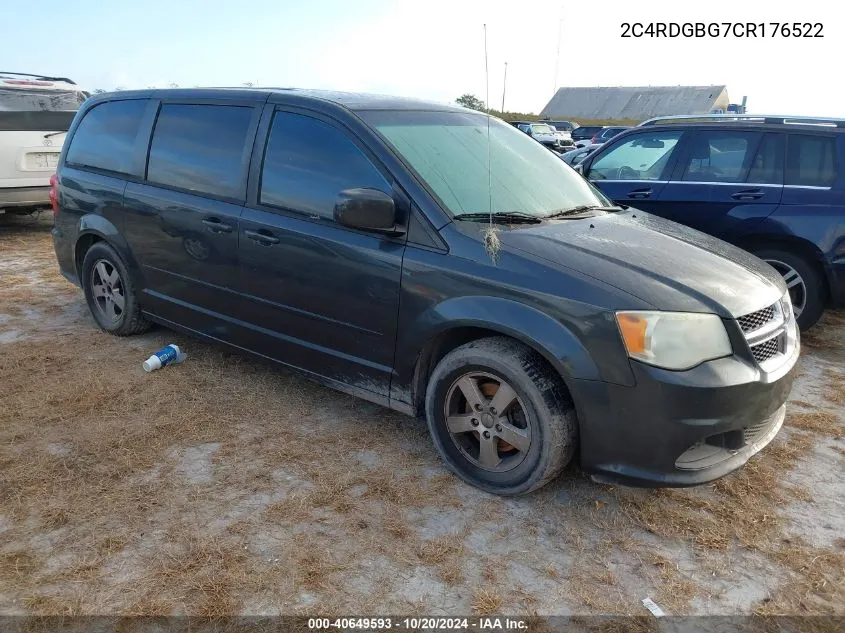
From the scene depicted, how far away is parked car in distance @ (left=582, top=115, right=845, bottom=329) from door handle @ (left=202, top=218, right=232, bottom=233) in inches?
150

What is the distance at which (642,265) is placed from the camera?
9.84ft

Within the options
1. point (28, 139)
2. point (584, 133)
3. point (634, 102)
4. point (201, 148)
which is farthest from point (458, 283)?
point (634, 102)

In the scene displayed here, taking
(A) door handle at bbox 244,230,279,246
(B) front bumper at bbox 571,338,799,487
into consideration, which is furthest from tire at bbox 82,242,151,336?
(B) front bumper at bbox 571,338,799,487

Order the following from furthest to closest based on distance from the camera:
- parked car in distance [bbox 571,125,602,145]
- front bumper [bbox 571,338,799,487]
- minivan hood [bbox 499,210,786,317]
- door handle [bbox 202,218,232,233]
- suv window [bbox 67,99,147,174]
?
parked car in distance [bbox 571,125,602,145] < suv window [bbox 67,99,147,174] < door handle [bbox 202,218,232,233] < minivan hood [bbox 499,210,786,317] < front bumper [bbox 571,338,799,487]

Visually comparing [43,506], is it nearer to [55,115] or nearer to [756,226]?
[756,226]

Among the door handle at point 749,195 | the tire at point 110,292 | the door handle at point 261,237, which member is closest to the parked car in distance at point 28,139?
the tire at point 110,292

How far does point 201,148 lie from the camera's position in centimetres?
413

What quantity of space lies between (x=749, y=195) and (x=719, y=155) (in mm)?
498

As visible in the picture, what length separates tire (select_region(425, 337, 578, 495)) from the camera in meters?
2.91

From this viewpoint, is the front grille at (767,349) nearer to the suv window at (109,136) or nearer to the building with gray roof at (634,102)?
the suv window at (109,136)

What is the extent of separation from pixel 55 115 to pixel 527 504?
834 cm

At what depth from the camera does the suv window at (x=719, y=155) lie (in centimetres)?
570

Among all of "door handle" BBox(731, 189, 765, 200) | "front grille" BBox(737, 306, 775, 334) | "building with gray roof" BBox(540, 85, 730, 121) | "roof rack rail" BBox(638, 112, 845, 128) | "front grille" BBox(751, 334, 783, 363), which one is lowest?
"front grille" BBox(751, 334, 783, 363)

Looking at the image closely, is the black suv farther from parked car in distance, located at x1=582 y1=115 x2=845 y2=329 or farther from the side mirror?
parked car in distance, located at x1=582 y1=115 x2=845 y2=329
